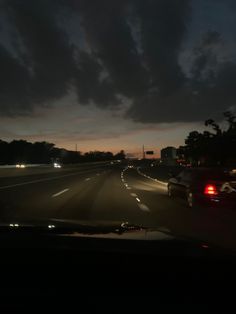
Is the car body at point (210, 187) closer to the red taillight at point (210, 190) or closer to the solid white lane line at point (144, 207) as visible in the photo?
the red taillight at point (210, 190)

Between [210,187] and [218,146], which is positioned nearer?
[210,187]

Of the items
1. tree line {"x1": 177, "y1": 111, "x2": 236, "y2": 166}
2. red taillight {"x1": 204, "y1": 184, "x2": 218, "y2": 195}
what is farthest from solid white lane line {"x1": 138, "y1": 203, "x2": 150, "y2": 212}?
tree line {"x1": 177, "y1": 111, "x2": 236, "y2": 166}

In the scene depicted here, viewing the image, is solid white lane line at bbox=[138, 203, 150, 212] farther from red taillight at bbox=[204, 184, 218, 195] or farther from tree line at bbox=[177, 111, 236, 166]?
tree line at bbox=[177, 111, 236, 166]

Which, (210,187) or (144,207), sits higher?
(210,187)

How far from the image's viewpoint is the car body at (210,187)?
17.0m

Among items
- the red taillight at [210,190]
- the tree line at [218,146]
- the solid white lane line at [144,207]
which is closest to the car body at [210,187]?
the red taillight at [210,190]

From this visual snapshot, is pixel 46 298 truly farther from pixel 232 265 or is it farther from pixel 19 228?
pixel 19 228

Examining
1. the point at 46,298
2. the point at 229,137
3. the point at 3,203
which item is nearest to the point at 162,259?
the point at 46,298

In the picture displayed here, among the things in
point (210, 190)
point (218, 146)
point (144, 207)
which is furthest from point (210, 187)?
point (218, 146)

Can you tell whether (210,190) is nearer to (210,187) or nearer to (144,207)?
(210,187)

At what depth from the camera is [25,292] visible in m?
3.64

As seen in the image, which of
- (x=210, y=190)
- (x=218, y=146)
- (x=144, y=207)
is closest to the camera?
(x=210, y=190)

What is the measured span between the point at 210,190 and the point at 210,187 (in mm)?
104

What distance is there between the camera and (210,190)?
17.3 m
